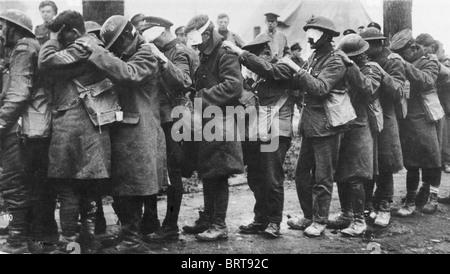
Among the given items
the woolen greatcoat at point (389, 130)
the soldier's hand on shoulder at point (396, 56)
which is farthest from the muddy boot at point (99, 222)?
the soldier's hand on shoulder at point (396, 56)

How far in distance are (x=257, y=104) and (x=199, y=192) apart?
8.63 ft

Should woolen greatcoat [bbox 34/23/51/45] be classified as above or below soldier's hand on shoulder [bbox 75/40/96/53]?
above

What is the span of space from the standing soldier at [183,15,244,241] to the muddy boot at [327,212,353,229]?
Result: 4.19 ft

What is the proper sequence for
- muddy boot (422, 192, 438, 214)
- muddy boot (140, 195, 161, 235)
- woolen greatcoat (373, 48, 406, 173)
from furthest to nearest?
muddy boot (422, 192, 438, 214)
woolen greatcoat (373, 48, 406, 173)
muddy boot (140, 195, 161, 235)

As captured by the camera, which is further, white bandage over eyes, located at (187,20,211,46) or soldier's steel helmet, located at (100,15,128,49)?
white bandage over eyes, located at (187,20,211,46)

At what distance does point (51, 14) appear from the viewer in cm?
677

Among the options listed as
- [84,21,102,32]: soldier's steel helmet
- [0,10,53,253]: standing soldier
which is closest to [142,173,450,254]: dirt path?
[0,10,53,253]: standing soldier

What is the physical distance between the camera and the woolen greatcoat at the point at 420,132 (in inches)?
255

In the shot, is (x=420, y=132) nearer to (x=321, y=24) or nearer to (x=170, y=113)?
(x=321, y=24)

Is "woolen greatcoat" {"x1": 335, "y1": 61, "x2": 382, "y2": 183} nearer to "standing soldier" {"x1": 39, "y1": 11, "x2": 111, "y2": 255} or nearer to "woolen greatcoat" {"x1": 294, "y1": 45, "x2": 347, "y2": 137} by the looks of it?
"woolen greatcoat" {"x1": 294, "y1": 45, "x2": 347, "y2": 137}

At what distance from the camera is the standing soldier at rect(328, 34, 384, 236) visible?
18.4ft

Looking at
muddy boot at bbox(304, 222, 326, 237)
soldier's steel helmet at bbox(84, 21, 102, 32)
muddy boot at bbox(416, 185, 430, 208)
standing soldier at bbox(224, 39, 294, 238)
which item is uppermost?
soldier's steel helmet at bbox(84, 21, 102, 32)

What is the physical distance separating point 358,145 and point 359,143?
2 centimetres
